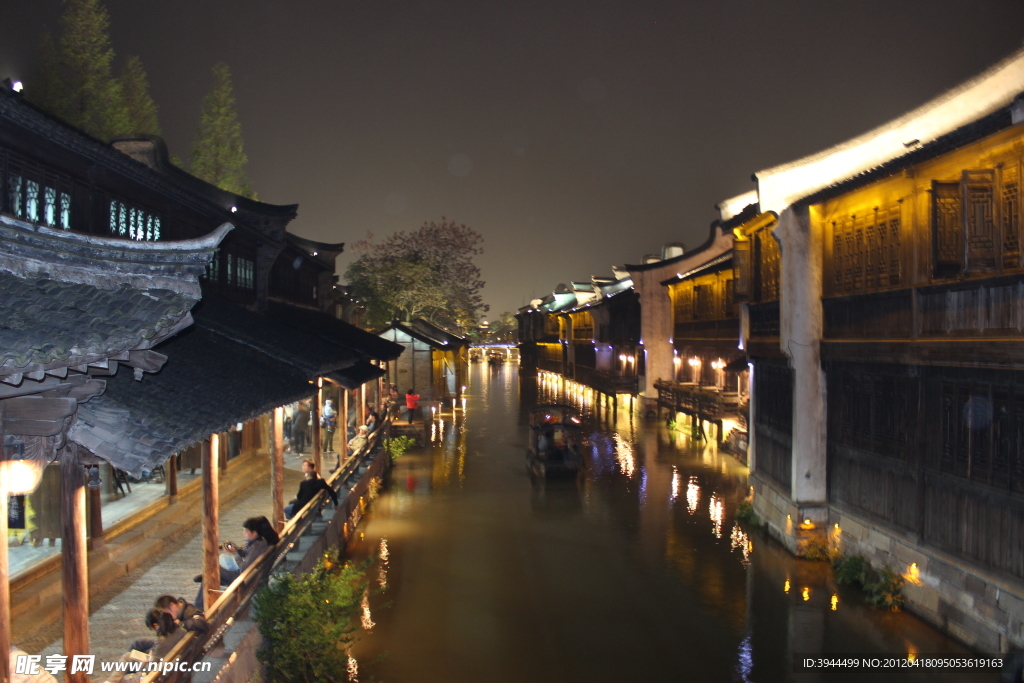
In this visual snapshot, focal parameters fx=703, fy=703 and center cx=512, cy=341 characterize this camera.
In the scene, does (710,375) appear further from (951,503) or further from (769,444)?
(951,503)

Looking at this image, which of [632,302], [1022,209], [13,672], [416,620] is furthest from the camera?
[632,302]

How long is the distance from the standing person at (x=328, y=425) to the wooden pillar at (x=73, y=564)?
1832 cm

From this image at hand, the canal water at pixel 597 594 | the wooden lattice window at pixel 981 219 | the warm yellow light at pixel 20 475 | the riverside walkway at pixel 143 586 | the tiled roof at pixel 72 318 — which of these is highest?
the wooden lattice window at pixel 981 219

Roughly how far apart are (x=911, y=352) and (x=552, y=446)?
14026mm

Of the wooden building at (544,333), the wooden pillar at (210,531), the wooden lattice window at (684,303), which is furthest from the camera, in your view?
the wooden building at (544,333)

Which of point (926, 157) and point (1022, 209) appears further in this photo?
point (926, 157)

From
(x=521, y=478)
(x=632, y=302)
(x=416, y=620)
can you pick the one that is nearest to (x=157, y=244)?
(x=416, y=620)

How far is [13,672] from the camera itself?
577 cm

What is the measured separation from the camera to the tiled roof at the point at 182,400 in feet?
19.3

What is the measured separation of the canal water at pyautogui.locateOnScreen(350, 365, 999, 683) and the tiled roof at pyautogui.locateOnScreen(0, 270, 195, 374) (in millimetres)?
6695

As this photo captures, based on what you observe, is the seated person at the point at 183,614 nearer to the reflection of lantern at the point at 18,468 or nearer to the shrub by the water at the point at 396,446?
the reflection of lantern at the point at 18,468

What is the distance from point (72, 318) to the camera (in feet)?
18.0

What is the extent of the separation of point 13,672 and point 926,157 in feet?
41.4

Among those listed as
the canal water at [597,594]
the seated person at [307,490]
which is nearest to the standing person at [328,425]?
the canal water at [597,594]
